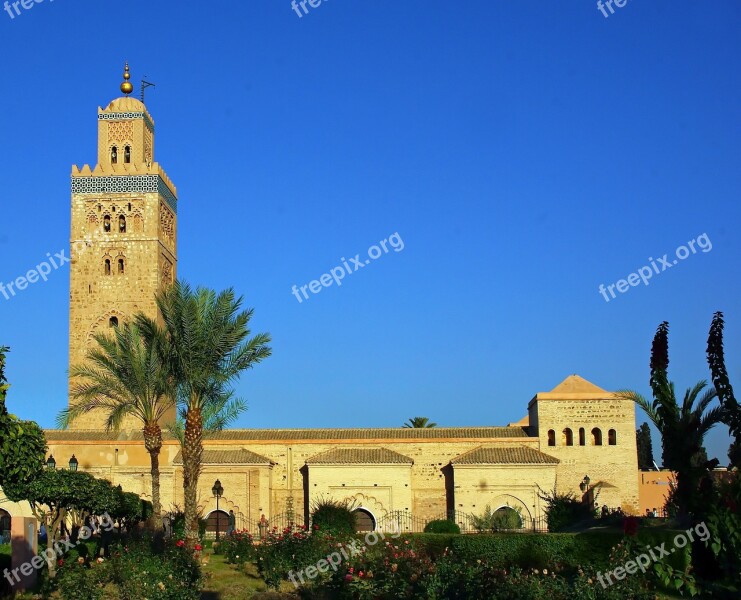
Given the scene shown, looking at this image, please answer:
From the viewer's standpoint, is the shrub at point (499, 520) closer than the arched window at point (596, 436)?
Yes

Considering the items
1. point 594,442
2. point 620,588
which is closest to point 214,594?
point 620,588

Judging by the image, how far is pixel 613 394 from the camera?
3497 centimetres

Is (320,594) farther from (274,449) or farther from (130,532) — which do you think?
(274,449)

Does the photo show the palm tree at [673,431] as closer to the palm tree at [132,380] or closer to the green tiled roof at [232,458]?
the palm tree at [132,380]

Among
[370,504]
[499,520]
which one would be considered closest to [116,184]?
[370,504]

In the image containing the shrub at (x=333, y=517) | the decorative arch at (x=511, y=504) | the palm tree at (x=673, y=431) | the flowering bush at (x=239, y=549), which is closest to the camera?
the palm tree at (x=673, y=431)

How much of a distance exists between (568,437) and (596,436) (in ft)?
3.16

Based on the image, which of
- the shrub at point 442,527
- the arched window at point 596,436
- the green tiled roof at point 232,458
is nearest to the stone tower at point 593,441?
the arched window at point 596,436

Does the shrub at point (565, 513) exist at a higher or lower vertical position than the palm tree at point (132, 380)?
lower

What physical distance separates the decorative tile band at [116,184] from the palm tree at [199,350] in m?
19.2

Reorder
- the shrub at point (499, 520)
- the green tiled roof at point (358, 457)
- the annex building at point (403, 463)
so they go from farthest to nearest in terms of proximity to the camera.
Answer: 1. the green tiled roof at point (358, 457)
2. the annex building at point (403, 463)
3. the shrub at point (499, 520)

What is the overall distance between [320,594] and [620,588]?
5.05 metres

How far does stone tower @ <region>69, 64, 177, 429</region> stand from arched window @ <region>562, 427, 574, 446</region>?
17100mm

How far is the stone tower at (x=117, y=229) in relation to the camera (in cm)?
4075
